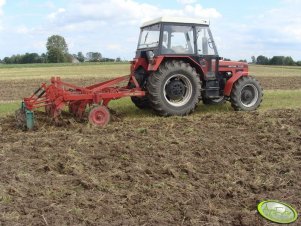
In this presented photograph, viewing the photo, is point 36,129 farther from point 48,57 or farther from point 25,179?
point 48,57

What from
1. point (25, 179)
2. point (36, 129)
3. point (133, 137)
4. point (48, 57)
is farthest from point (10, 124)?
point (48, 57)

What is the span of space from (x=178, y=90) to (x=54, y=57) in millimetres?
76913

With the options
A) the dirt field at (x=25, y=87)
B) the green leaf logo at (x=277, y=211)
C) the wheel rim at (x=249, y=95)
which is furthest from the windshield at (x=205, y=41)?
the dirt field at (x=25, y=87)

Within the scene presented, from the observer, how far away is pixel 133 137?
692 centimetres

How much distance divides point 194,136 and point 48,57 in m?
81.2

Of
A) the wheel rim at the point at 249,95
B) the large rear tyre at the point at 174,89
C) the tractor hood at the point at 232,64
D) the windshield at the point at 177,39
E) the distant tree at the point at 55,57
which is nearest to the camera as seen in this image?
the large rear tyre at the point at 174,89

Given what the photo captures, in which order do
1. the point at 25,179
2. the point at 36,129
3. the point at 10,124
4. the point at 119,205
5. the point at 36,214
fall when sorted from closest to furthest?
the point at 36,214, the point at 119,205, the point at 25,179, the point at 36,129, the point at 10,124

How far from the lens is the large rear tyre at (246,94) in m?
9.83

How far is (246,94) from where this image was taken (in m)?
10.0

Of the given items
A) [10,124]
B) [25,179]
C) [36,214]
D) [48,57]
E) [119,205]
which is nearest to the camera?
[36,214]

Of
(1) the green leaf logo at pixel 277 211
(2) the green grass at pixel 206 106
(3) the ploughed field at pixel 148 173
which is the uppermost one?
(2) the green grass at pixel 206 106

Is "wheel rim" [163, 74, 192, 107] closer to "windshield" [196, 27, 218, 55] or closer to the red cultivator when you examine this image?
the red cultivator

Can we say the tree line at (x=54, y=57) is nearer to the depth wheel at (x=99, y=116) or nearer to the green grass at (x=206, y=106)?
the green grass at (x=206, y=106)

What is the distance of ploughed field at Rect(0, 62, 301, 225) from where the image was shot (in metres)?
4.05
